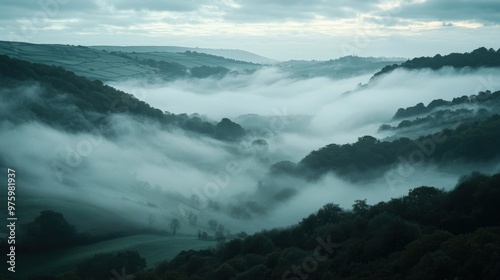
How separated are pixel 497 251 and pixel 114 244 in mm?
29705

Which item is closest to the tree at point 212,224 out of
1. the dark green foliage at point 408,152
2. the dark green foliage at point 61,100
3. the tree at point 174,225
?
the tree at point 174,225

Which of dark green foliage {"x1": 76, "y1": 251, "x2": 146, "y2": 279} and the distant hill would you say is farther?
the distant hill

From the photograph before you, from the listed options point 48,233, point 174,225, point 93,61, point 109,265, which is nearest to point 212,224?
point 174,225

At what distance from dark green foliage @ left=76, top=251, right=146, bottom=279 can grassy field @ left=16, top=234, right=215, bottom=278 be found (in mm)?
1514

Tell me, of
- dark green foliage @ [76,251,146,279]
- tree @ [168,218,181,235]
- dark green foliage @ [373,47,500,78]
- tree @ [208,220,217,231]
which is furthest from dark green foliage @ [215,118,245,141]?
dark green foliage @ [76,251,146,279]

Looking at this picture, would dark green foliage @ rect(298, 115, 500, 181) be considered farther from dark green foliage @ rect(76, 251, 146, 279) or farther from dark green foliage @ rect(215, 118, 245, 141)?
dark green foliage @ rect(76, 251, 146, 279)

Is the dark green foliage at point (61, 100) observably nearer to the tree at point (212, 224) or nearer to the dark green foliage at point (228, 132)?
the dark green foliage at point (228, 132)

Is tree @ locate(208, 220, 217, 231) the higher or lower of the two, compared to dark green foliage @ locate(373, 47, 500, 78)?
lower

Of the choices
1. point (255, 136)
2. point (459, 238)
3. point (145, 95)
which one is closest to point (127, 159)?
point (255, 136)

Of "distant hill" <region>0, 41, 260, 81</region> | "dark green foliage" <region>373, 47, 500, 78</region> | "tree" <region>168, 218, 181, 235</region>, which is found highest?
"dark green foliage" <region>373, 47, 500, 78</region>

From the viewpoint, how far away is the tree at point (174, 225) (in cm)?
A: 4700

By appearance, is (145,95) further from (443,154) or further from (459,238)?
(459,238)

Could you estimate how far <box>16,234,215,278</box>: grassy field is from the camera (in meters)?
32.4

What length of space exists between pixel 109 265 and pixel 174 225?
17.0 m
